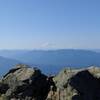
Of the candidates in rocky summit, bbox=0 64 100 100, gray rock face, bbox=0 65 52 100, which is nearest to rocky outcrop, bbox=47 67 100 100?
rocky summit, bbox=0 64 100 100

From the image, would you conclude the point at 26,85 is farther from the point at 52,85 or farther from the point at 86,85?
the point at 86,85

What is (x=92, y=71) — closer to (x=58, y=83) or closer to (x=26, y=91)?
(x=58, y=83)

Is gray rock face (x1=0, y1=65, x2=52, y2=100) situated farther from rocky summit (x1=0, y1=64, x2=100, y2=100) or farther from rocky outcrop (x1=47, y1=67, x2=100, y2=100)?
rocky outcrop (x1=47, y1=67, x2=100, y2=100)

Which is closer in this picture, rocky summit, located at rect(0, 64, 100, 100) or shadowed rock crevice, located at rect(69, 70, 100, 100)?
shadowed rock crevice, located at rect(69, 70, 100, 100)

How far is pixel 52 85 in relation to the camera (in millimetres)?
41938

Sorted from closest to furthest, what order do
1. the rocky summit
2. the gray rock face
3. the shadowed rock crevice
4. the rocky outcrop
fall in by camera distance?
1. the rocky outcrop
2. the shadowed rock crevice
3. the rocky summit
4. the gray rock face

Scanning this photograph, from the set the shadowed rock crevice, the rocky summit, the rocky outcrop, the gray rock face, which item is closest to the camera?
the rocky outcrop

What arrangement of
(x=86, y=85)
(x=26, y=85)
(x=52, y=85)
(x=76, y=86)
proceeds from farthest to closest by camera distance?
(x=52, y=85) < (x=26, y=85) < (x=86, y=85) < (x=76, y=86)

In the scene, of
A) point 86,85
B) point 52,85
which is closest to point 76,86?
point 86,85

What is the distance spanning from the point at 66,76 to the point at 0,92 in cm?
1008

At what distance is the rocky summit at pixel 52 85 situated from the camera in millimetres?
37719

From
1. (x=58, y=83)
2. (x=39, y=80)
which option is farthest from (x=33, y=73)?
(x=58, y=83)

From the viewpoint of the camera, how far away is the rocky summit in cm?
3772

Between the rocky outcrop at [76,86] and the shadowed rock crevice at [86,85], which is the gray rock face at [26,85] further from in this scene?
the shadowed rock crevice at [86,85]
